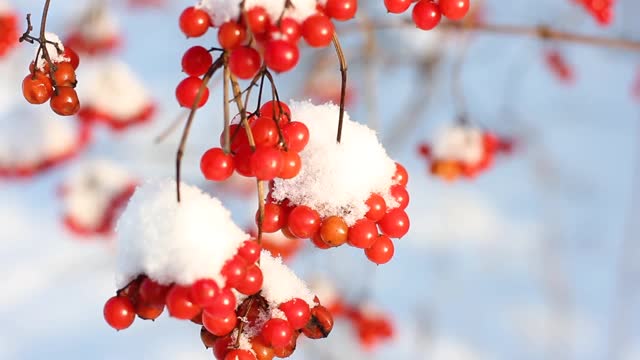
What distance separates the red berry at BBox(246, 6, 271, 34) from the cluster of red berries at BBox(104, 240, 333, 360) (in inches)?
6.6

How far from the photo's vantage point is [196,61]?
592 mm

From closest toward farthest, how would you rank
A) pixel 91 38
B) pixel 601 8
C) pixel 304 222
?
1. pixel 304 222
2. pixel 601 8
3. pixel 91 38

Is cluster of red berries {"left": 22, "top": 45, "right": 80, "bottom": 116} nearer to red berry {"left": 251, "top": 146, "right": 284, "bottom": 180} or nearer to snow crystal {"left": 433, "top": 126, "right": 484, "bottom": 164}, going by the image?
red berry {"left": 251, "top": 146, "right": 284, "bottom": 180}

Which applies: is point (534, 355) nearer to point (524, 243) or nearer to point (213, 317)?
point (524, 243)


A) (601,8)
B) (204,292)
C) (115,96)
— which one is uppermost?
(601,8)

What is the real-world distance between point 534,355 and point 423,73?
137 cm

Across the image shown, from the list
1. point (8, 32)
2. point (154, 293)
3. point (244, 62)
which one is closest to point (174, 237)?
point (154, 293)

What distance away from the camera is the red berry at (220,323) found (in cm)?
57

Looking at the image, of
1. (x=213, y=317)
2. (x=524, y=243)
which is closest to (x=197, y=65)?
(x=213, y=317)

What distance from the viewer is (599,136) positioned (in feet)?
14.1

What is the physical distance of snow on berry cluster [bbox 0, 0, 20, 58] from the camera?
1297 mm

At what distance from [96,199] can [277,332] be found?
1.69 m

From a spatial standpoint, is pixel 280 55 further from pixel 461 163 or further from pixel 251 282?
pixel 461 163

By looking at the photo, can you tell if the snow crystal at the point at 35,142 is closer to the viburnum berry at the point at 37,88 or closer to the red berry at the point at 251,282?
the viburnum berry at the point at 37,88
